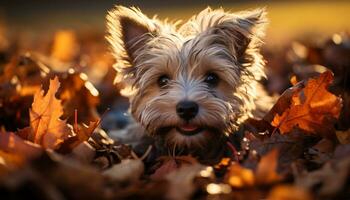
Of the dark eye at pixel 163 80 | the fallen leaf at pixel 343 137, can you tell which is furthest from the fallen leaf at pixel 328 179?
the dark eye at pixel 163 80

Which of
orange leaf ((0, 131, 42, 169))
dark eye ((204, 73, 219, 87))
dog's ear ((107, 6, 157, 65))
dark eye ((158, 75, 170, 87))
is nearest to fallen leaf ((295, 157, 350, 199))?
orange leaf ((0, 131, 42, 169))

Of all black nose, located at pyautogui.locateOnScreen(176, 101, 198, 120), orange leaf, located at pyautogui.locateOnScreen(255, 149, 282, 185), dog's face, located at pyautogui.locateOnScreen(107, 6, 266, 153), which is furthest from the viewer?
dog's face, located at pyautogui.locateOnScreen(107, 6, 266, 153)

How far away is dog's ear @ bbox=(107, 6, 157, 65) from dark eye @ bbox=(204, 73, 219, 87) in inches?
24.9

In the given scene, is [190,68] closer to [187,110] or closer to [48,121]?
[187,110]

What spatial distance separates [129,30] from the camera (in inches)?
226

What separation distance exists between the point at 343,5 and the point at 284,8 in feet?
10.2

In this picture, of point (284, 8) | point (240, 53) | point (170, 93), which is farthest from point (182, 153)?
point (284, 8)

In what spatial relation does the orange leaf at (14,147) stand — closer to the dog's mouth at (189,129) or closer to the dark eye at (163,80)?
the dog's mouth at (189,129)

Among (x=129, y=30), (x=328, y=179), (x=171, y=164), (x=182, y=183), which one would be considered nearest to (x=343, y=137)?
(x=328, y=179)

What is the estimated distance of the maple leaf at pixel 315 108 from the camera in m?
4.17

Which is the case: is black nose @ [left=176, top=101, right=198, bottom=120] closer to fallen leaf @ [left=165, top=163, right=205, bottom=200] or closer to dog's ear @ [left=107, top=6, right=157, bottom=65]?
dog's ear @ [left=107, top=6, right=157, bottom=65]

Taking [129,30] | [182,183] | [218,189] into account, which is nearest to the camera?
[182,183]

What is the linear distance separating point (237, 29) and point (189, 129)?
102cm

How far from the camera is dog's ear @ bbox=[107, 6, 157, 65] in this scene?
5.66 m
